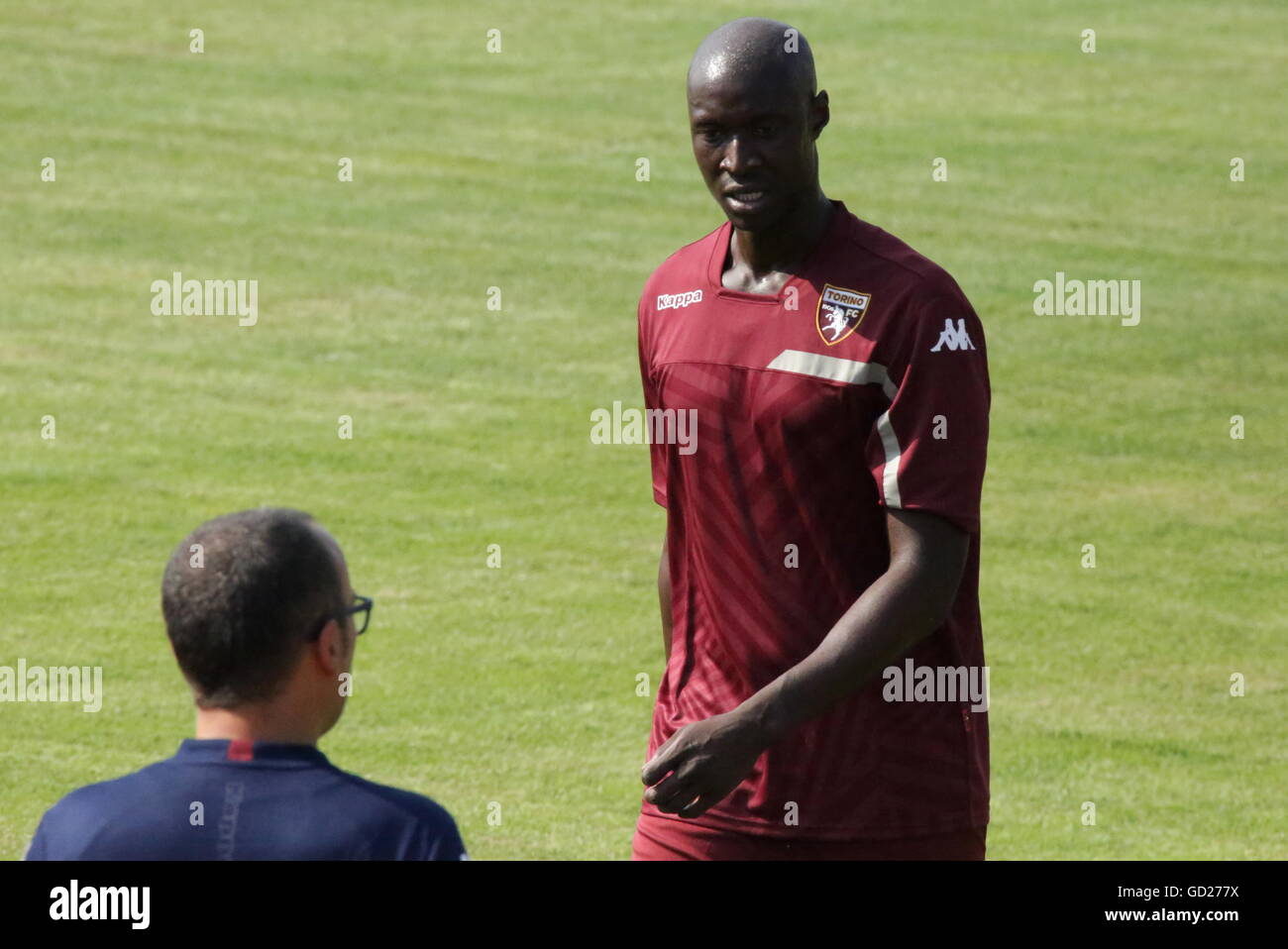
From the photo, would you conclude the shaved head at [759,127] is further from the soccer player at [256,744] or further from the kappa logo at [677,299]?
the soccer player at [256,744]

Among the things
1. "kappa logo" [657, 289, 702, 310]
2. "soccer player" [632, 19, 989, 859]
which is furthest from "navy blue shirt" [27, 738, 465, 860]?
"kappa logo" [657, 289, 702, 310]

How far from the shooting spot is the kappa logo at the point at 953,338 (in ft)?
16.3

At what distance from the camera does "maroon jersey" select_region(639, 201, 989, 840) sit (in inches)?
197

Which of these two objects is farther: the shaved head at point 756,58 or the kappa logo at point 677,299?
the kappa logo at point 677,299

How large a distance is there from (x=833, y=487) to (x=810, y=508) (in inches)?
2.9

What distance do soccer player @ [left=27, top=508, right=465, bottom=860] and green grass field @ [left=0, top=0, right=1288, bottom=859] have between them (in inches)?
194

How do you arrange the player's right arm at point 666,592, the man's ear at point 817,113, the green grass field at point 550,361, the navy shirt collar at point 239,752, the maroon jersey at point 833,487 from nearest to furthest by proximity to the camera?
the navy shirt collar at point 239,752 → the maroon jersey at point 833,487 → the man's ear at point 817,113 → the player's right arm at point 666,592 → the green grass field at point 550,361

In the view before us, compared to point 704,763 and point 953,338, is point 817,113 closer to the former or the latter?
point 953,338

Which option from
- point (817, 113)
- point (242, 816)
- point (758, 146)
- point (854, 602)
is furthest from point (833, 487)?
point (242, 816)

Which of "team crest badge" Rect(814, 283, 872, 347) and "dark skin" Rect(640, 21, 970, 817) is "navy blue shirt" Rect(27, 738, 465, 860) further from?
"team crest badge" Rect(814, 283, 872, 347)

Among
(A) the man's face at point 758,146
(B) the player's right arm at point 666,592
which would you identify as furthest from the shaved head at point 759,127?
(B) the player's right arm at point 666,592

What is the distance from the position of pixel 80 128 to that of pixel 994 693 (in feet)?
50.7
